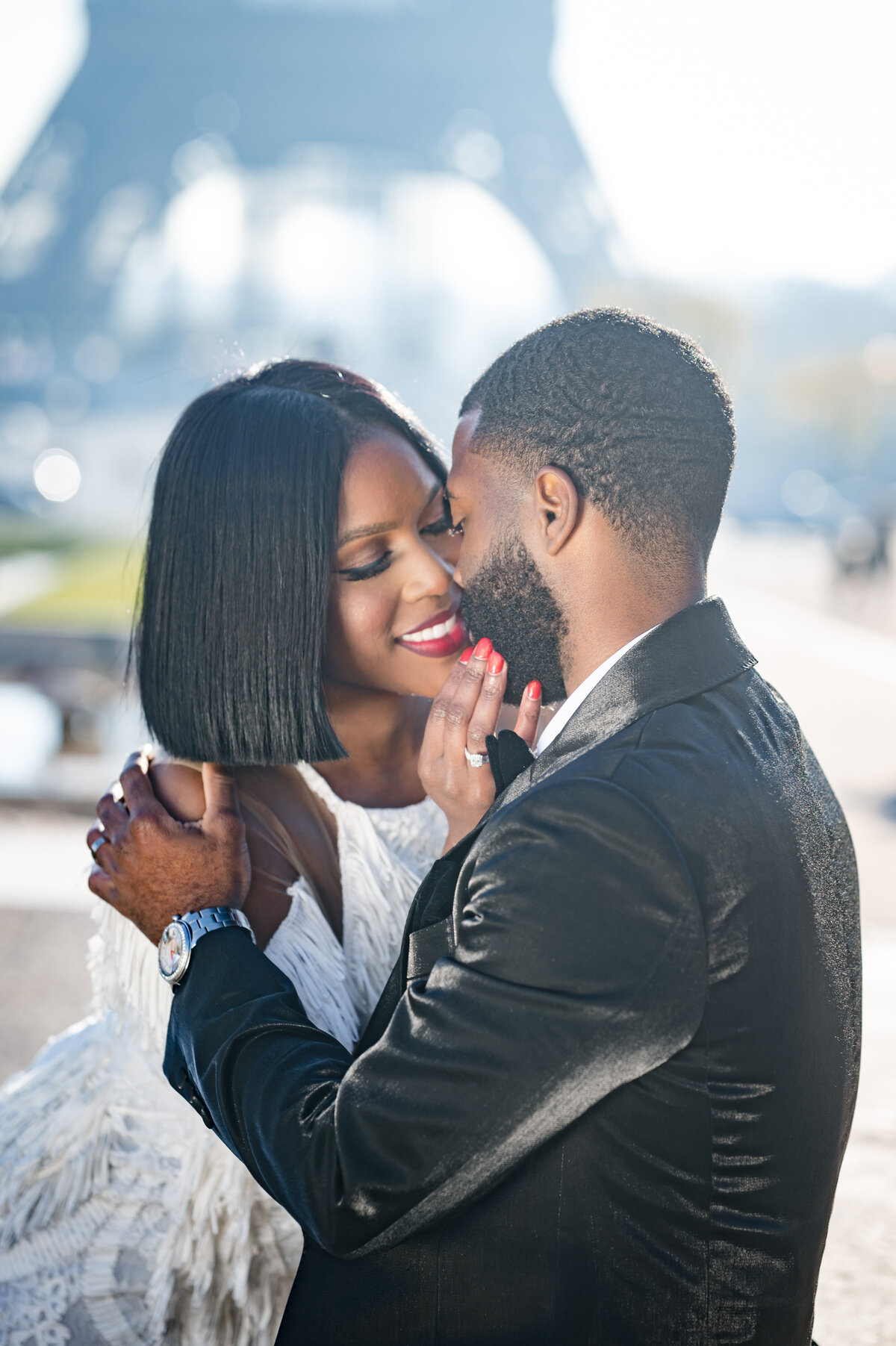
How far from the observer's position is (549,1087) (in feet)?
4.52

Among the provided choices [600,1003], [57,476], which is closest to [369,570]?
[600,1003]

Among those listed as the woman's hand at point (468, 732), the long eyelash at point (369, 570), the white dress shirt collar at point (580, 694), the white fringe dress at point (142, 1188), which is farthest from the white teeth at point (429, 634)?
the white dress shirt collar at point (580, 694)

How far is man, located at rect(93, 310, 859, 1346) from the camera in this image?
1.37 metres

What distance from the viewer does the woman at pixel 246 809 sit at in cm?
213

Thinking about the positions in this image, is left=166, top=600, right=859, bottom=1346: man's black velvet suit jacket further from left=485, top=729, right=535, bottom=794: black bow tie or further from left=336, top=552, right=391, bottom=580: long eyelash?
left=336, top=552, right=391, bottom=580: long eyelash

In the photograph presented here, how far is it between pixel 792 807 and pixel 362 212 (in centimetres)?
7233

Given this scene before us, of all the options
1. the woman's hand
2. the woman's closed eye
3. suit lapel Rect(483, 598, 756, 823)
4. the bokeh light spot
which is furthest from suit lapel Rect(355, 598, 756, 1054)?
the bokeh light spot

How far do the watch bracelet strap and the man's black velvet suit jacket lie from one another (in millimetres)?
228

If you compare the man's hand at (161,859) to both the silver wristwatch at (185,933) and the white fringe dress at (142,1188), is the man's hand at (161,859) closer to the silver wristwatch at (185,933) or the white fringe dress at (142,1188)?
the silver wristwatch at (185,933)

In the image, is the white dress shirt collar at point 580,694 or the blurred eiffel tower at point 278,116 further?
the blurred eiffel tower at point 278,116

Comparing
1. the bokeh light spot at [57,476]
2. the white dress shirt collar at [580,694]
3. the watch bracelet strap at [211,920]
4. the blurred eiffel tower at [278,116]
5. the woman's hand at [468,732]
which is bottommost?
the bokeh light spot at [57,476]

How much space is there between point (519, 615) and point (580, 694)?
0.19m

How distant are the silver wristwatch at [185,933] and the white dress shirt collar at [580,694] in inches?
23.4

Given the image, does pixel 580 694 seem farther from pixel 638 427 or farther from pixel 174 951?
pixel 174 951
